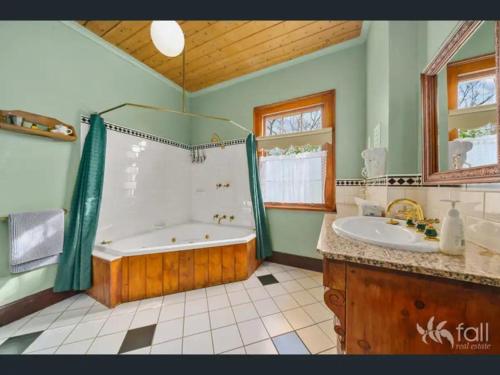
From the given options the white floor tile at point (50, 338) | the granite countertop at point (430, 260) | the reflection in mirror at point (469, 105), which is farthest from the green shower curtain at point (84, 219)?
the reflection in mirror at point (469, 105)

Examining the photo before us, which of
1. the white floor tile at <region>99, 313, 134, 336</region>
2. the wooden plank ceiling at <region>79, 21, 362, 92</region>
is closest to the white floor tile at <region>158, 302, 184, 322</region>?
the white floor tile at <region>99, 313, 134, 336</region>

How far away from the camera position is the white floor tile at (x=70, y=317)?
50.1 inches

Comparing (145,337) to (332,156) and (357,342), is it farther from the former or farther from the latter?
(332,156)

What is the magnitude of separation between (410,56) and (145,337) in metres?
2.62

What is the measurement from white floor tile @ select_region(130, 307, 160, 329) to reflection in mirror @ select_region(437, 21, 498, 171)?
2098mm

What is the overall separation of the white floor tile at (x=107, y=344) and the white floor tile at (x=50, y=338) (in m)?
0.23

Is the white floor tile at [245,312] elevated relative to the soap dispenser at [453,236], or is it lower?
lower

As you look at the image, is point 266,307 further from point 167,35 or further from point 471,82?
point 167,35

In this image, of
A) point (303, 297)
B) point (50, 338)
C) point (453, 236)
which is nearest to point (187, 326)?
point (50, 338)

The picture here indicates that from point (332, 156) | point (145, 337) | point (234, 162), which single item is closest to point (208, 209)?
point (234, 162)

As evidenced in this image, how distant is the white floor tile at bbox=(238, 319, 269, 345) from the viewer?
1.15 m

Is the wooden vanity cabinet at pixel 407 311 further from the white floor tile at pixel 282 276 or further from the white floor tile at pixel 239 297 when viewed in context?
the white floor tile at pixel 282 276

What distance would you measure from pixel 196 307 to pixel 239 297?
37 cm

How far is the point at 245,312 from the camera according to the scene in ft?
4.59
